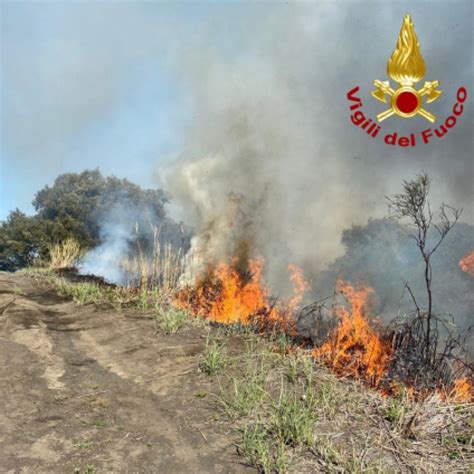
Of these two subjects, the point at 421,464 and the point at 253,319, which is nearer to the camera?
the point at 421,464

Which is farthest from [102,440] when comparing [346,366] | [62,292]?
[62,292]

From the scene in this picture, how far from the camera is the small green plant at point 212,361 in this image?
16.3ft

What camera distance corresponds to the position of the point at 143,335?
6477mm

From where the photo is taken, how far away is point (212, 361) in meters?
4.99

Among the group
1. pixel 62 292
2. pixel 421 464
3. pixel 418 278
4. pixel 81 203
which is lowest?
pixel 421 464

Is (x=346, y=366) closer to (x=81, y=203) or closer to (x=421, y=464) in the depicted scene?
(x=421, y=464)

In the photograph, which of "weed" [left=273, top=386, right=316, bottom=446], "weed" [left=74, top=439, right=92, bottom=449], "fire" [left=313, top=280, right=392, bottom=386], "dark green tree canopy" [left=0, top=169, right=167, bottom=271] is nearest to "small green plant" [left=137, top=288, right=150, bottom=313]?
"fire" [left=313, top=280, right=392, bottom=386]

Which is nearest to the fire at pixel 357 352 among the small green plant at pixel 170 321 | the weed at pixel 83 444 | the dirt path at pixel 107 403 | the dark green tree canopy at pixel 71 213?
the dirt path at pixel 107 403

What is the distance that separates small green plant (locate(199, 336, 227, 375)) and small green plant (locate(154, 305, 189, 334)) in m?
1.36

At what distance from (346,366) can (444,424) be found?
1461mm

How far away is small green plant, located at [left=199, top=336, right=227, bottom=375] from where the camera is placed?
4.96m

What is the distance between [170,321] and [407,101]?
769 cm

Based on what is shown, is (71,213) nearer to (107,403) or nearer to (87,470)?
(107,403)

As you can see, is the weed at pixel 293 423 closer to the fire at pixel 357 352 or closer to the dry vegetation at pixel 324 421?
the dry vegetation at pixel 324 421
